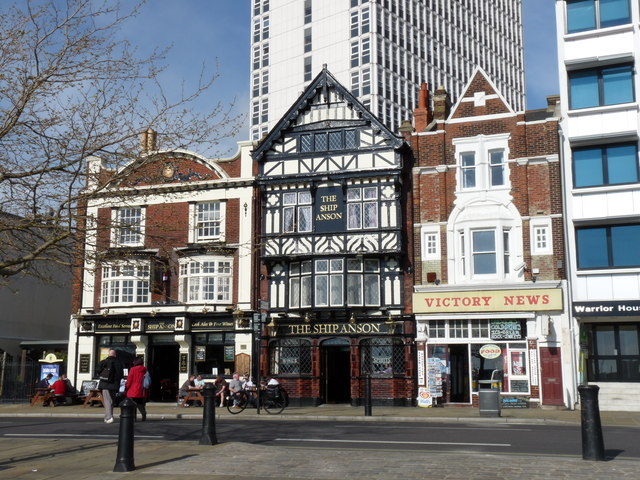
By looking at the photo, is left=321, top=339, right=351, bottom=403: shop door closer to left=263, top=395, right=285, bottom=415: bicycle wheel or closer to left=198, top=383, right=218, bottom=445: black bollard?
left=263, top=395, right=285, bottom=415: bicycle wheel

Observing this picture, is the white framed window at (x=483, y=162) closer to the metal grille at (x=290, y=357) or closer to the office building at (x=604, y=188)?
the office building at (x=604, y=188)

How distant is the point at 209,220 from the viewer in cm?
3297

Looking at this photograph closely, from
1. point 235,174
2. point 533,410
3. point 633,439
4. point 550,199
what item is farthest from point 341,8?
point 633,439

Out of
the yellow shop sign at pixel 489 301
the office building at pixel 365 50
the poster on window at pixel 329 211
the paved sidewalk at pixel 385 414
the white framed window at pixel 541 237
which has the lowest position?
the paved sidewalk at pixel 385 414

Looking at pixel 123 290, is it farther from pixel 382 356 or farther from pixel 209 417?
pixel 209 417

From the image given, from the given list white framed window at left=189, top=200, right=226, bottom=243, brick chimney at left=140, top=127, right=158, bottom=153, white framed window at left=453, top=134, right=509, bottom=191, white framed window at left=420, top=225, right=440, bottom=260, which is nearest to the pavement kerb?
white framed window at left=420, top=225, right=440, bottom=260

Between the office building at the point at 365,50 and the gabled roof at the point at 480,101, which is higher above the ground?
the office building at the point at 365,50

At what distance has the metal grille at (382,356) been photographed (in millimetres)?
29266

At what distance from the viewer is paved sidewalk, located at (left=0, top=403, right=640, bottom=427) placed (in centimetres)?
2192

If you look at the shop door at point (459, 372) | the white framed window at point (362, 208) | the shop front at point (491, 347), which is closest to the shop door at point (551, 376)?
the shop front at point (491, 347)

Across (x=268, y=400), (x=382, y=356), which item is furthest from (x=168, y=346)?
(x=382, y=356)

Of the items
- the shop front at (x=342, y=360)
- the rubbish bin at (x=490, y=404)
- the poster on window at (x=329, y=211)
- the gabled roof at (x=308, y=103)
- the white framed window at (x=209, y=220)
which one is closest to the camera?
the rubbish bin at (x=490, y=404)

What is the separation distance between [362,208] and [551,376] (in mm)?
9733

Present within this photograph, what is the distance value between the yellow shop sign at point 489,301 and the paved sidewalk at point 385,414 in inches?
146
